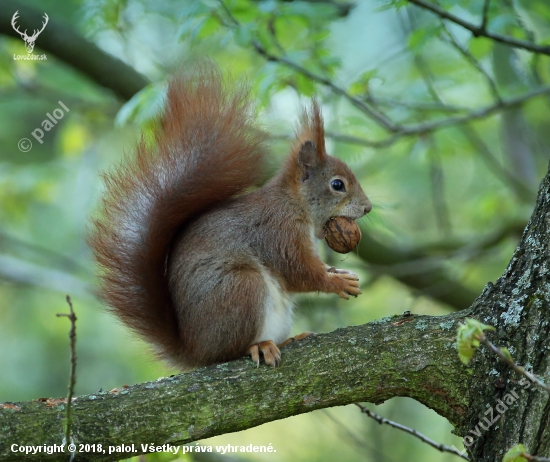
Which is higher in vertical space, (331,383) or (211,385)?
(331,383)

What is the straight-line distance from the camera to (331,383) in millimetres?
1970

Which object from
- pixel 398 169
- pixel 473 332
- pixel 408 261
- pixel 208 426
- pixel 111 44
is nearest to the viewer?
pixel 473 332

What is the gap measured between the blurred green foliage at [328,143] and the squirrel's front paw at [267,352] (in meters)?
0.66

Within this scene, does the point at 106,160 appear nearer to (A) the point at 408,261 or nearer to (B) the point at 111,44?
(B) the point at 111,44

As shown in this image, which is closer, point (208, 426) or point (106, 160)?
point (208, 426)

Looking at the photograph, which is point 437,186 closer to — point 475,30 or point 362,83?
point 362,83

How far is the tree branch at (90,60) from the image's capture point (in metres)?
3.93

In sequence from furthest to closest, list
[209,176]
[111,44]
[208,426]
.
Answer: [111,44] < [209,176] < [208,426]

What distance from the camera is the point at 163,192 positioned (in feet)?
7.94

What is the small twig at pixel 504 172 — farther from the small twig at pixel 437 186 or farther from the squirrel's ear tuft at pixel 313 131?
the squirrel's ear tuft at pixel 313 131

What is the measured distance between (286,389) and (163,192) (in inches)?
34.9

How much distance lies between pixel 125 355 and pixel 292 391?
3.74 m

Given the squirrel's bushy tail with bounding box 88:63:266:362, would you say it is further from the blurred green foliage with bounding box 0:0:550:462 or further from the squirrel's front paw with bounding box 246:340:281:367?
Answer: the squirrel's front paw with bounding box 246:340:281:367

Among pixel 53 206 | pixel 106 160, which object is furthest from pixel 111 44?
pixel 53 206
